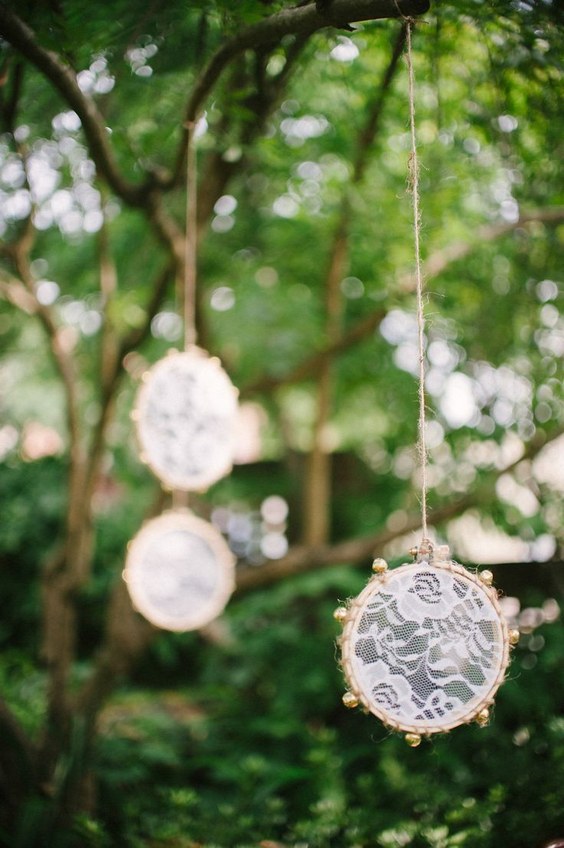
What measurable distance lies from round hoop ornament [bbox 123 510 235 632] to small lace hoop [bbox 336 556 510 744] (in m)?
1.29

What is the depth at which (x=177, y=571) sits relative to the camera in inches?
105

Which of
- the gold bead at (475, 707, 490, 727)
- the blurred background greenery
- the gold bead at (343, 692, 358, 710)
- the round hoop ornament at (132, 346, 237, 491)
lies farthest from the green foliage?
the round hoop ornament at (132, 346, 237, 491)

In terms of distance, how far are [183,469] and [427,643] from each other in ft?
4.49

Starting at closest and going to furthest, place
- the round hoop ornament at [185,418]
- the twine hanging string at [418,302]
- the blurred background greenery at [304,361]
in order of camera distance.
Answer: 1. the twine hanging string at [418,302]
2. the blurred background greenery at [304,361]
3. the round hoop ornament at [185,418]

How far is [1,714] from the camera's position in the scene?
2971 mm

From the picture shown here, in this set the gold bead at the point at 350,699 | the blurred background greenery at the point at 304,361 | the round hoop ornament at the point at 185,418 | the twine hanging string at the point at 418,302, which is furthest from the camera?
the round hoop ornament at the point at 185,418

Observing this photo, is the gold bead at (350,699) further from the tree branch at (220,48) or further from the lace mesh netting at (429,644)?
the tree branch at (220,48)

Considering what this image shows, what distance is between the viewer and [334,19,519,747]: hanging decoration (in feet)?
4.80

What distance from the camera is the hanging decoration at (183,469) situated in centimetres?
257

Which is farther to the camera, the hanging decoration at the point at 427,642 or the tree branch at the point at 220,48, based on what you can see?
the tree branch at the point at 220,48

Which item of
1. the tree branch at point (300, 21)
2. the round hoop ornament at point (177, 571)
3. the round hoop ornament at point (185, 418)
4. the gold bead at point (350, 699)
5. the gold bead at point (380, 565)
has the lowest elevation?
the round hoop ornament at point (177, 571)

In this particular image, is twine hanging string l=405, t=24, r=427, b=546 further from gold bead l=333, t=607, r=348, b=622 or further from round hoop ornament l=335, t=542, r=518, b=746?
gold bead l=333, t=607, r=348, b=622

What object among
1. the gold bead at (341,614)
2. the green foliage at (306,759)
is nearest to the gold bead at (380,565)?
the gold bead at (341,614)

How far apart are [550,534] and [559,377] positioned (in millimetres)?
946
